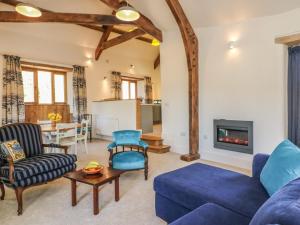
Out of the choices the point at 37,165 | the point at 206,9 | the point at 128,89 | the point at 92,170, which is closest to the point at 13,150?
the point at 37,165

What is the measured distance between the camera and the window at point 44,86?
6.54 metres

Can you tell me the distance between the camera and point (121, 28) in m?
7.92

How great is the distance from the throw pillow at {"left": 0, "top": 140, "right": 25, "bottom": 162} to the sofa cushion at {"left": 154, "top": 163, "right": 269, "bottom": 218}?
1.94m

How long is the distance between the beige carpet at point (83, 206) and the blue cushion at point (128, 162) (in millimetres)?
267

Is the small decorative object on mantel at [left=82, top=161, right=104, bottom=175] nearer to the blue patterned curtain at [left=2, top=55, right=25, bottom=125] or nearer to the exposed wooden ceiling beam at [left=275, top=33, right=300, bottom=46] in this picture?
the exposed wooden ceiling beam at [left=275, top=33, right=300, bottom=46]

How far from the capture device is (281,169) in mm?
1736

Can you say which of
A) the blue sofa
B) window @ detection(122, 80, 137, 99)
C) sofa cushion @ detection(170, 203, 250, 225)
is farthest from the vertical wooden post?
window @ detection(122, 80, 137, 99)

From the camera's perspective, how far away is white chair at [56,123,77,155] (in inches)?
179

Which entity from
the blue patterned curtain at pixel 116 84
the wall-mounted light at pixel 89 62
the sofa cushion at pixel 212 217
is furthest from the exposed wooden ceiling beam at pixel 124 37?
the sofa cushion at pixel 212 217

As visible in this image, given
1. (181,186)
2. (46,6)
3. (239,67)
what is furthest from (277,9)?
(46,6)

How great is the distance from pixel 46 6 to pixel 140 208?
5708 mm

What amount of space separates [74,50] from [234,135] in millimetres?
5639

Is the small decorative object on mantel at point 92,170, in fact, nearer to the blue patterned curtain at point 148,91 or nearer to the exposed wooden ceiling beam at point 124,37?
the exposed wooden ceiling beam at point 124,37

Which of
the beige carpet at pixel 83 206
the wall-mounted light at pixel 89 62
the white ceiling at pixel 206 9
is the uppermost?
the white ceiling at pixel 206 9
